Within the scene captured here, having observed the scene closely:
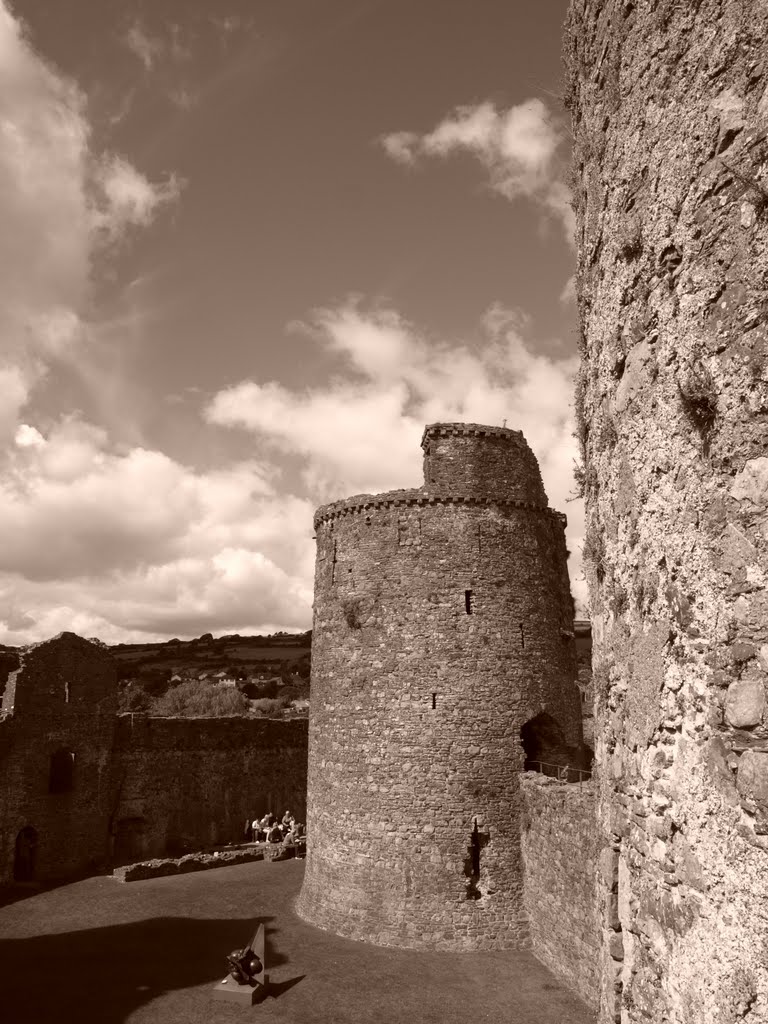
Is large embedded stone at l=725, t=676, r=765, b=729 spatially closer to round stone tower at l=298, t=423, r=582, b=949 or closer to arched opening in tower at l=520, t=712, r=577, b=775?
round stone tower at l=298, t=423, r=582, b=949

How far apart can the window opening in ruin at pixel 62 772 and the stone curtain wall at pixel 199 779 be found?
5.42 ft

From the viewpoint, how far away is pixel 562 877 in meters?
14.3

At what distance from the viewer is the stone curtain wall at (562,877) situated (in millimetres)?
13258

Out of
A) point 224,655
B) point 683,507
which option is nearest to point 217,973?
point 683,507

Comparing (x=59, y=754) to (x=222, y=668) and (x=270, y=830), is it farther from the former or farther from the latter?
(x=222, y=668)

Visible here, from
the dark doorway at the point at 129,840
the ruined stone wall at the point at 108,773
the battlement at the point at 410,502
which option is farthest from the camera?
the dark doorway at the point at 129,840

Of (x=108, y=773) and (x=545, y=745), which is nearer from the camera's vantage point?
(x=545, y=745)

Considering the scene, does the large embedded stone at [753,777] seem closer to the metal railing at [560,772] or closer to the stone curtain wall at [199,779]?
the metal railing at [560,772]

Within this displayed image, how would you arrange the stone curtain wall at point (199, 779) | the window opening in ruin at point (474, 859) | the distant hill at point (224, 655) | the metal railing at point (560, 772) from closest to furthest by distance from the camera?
1. the window opening in ruin at point (474, 859)
2. the metal railing at point (560, 772)
3. the stone curtain wall at point (199, 779)
4. the distant hill at point (224, 655)

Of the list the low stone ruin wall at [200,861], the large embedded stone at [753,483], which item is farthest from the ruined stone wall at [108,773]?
the large embedded stone at [753,483]

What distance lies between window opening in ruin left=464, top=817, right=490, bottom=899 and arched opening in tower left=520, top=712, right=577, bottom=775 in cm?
194

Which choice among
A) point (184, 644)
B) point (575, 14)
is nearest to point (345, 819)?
point (575, 14)

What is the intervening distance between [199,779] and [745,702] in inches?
1083

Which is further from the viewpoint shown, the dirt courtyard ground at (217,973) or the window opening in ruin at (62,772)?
the window opening in ruin at (62,772)
